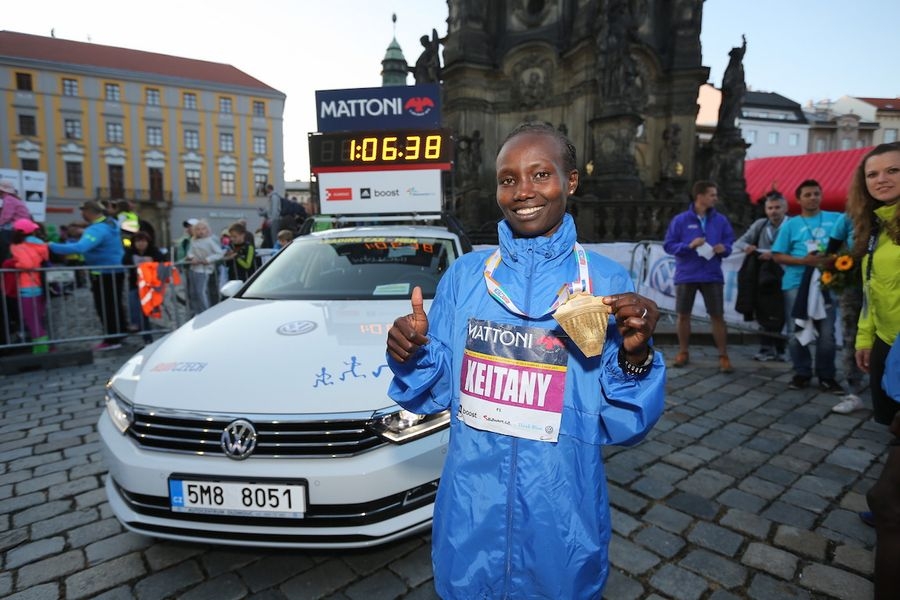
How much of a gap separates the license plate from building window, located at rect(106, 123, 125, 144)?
190 ft

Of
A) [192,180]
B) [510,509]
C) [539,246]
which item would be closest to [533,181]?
[539,246]

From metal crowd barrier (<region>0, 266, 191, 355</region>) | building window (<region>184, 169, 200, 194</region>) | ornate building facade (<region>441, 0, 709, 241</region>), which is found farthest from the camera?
building window (<region>184, 169, 200, 194</region>)

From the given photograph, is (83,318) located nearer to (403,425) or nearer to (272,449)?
(272,449)

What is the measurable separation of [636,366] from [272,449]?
1.63 meters

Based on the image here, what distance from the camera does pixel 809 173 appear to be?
20.5m

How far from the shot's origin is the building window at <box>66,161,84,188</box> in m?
47.4

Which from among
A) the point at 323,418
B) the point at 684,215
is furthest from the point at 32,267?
the point at 684,215

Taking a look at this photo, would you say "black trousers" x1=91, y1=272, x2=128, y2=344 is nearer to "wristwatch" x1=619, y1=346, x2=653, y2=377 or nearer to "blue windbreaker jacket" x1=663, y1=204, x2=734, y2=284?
"blue windbreaker jacket" x1=663, y1=204, x2=734, y2=284

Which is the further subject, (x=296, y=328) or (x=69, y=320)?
(x=69, y=320)

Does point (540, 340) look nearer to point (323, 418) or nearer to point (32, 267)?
A: point (323, 418)

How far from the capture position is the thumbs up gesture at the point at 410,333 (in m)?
1.38

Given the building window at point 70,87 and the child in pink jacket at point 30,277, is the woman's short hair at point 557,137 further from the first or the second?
the building window at point 70,87

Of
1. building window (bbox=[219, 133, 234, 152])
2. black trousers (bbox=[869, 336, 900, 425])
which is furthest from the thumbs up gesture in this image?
building window (bbox=[219, 133, 234, 152])

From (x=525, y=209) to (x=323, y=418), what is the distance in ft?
4.41
